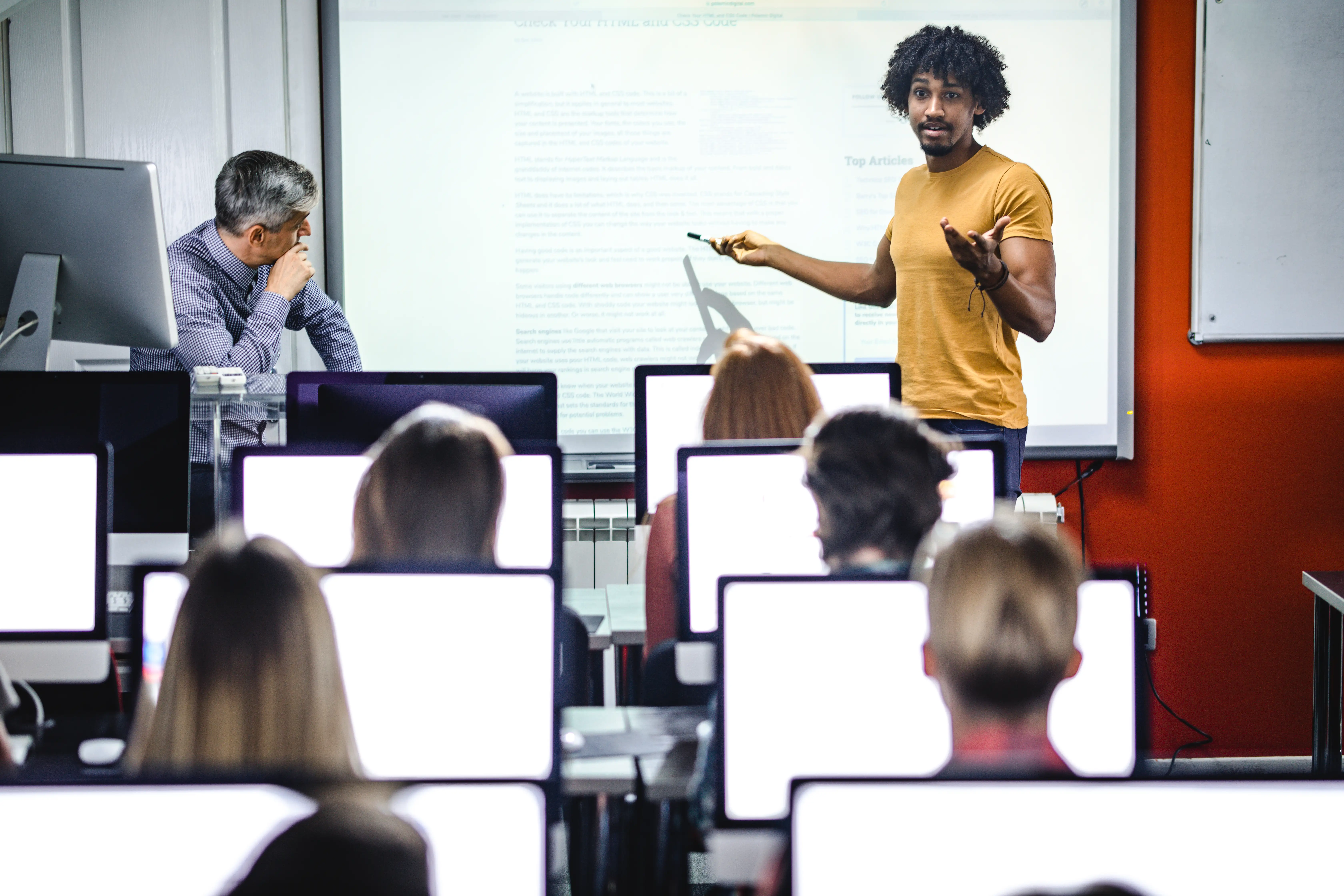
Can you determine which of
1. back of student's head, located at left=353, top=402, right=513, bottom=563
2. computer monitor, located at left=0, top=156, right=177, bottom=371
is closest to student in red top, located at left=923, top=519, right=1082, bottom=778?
back of student's head, located at left=353, top=402, right=513, bottom=563

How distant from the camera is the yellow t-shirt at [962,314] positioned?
118 inches

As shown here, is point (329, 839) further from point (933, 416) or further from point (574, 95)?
point (574, 95)

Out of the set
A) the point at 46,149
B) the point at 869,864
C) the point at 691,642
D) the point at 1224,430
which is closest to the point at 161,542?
the point at 691,642

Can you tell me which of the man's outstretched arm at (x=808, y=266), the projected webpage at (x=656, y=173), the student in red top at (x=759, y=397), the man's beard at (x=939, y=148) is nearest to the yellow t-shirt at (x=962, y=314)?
the man's beard at (x=939, y=148)

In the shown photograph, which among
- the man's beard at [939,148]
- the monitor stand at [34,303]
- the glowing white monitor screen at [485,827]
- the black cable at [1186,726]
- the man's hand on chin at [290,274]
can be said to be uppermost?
the man's beard at [939,148]

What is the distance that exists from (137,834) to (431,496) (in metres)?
0.79

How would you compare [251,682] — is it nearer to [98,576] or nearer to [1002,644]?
[1002,644]

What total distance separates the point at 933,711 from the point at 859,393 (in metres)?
1.35

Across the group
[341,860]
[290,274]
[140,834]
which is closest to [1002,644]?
[341,860]

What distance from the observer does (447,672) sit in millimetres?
1277

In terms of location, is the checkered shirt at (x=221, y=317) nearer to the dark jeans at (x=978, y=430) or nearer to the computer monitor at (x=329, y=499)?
the computer monitor at (x=329, y=499)

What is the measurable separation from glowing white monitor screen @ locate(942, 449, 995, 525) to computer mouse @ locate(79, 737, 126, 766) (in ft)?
4.58

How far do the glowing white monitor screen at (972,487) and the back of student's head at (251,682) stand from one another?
1.33 m

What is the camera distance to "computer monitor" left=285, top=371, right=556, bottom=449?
210 centimetres
